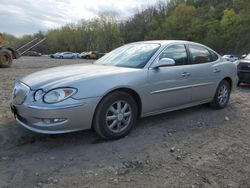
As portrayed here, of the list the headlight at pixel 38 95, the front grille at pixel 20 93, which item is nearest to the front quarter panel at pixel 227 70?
the headlight at pixel 38 95

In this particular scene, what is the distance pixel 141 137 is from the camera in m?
4.39

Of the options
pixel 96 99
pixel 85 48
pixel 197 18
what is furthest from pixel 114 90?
pixel 85 48

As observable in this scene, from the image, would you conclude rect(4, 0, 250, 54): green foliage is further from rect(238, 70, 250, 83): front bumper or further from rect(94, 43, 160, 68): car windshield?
rect(94, 43, 160, 68): car windshield

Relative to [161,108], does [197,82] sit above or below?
above

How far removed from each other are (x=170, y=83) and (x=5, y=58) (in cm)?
1671

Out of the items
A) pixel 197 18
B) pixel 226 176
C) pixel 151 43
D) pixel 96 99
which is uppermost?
pixel 197 18

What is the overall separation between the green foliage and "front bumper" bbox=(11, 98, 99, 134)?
49.4 m

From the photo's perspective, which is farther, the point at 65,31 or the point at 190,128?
the point at 65,31

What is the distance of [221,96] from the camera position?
6.13m

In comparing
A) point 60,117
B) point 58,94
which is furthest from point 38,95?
point 60,117

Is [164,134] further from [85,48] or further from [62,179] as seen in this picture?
[85,48]

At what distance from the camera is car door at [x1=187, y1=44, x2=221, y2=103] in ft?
17.6

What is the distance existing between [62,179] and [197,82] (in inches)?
125

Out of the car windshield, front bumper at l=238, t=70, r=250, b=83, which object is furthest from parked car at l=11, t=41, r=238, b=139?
front bumper at l=238, t=70, r=250, b=83
